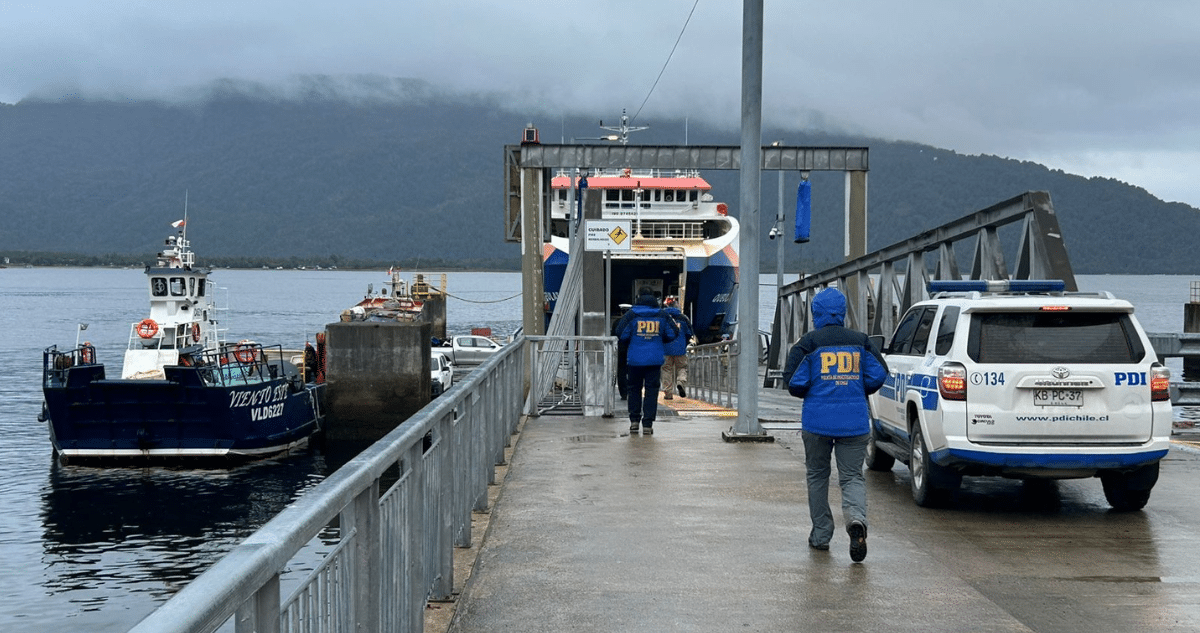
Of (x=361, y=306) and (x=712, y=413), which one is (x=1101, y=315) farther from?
(x=361, y=306)

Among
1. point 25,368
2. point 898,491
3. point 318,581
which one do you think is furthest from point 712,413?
point 25,368

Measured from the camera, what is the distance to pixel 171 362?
41344 mm

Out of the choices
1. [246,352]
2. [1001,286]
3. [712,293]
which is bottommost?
[246,352]

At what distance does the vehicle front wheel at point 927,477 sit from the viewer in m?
9.30

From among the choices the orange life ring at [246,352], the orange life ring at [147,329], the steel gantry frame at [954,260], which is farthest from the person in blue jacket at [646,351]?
the orange life ring at [147,329]

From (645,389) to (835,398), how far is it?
6.86 m

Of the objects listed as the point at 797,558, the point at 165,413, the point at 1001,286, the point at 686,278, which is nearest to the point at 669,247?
the point at 686,278

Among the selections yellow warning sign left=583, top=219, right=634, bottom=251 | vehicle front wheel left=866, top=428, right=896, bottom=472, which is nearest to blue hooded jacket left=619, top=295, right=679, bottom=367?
vehicle front wheel left=866, top=428, right=896, bottom=472

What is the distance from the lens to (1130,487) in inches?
371

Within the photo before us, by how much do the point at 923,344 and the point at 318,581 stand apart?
24.2ft

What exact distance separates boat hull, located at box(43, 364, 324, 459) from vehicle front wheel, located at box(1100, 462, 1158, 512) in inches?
1055

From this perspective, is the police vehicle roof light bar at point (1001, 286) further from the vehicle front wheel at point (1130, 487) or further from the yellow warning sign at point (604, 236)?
the yellow warning sign at point (604, 236)

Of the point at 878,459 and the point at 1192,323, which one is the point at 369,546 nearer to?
the point at 878,459

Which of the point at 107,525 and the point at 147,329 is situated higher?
the point at 147,329
